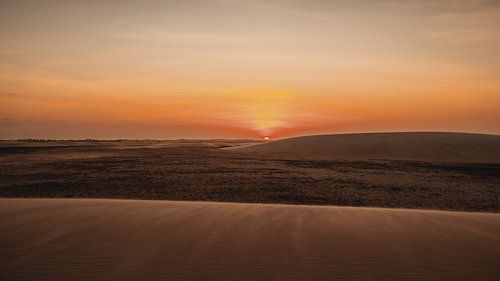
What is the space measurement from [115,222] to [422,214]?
22.6 ft

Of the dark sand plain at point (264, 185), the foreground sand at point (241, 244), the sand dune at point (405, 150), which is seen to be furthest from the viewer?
the sand dune at point (405, 150)

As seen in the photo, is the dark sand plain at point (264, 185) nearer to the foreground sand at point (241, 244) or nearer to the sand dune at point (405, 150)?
the foreground sand at point (241, 244)

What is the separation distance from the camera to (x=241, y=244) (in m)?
5.98

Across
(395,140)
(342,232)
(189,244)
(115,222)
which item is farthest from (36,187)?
(395,140)

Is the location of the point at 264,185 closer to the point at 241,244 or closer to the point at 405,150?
the point at 241,244

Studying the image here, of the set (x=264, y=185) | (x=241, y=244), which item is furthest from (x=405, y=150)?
(x=241, y=244)

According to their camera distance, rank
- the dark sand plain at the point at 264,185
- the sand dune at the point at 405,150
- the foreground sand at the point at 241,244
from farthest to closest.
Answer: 1. the sand dune at the point at 405,150
2. the dark sand plain at the point at 264,185
3. the foreground sand at the point at 241,244

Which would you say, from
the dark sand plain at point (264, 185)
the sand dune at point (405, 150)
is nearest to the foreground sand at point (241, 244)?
the dark sand plain at point (264, 185)

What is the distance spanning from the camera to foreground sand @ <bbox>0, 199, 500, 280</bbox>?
4.79 m

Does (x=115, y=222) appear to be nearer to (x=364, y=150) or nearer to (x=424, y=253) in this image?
(x=424, y=253)

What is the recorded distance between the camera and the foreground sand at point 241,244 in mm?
4785

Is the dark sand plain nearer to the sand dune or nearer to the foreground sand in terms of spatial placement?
the foreground sand

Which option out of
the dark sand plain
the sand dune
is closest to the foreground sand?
the dark sand plain

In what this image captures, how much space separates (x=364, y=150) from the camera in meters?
37.7
